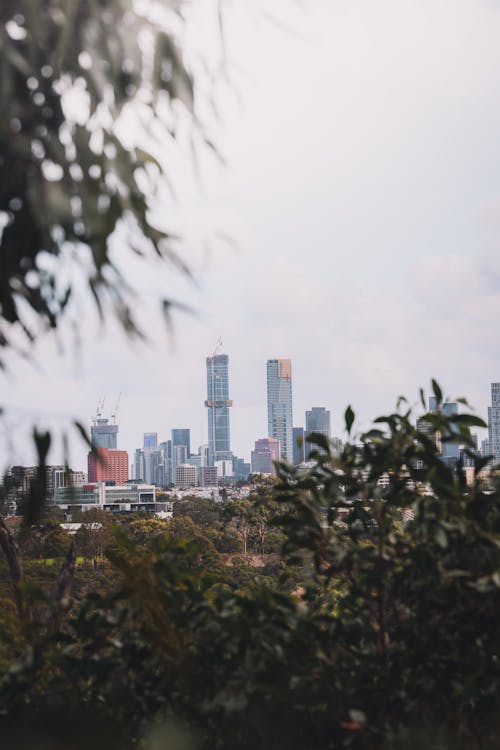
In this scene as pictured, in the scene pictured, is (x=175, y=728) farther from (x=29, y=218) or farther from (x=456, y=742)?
(x=29, y=218)

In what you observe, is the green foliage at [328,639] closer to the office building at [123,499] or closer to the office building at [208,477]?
the office building at [123,499]

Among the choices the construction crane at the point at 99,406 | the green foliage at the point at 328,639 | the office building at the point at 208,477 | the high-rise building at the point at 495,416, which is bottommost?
the green foliage at the point at 328,639

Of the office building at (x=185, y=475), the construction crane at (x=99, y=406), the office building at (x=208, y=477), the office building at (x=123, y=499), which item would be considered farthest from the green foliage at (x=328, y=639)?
the construction crane at (x=99, y=406)

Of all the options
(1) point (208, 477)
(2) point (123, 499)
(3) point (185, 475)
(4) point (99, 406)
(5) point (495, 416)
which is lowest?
(2) point (123, 499)

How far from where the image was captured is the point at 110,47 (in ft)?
6.83

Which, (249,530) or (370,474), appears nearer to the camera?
(370,474)

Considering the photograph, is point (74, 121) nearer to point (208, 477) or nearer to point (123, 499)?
point (123, 499)

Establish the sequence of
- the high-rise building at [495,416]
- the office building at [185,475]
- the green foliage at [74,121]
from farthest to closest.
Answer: the office building at [185,475], the high-rise building at [495,416], the green foliage at [74,121]

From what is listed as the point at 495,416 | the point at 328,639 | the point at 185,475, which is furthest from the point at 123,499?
the point at 328,639

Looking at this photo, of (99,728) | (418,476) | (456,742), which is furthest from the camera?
(418,476)

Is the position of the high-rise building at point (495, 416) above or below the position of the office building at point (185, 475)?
above

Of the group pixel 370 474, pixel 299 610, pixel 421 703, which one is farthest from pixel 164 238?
pixel 421 703

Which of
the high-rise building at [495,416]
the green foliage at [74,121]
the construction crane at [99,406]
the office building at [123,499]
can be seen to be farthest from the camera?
the construction crane at [99,406]

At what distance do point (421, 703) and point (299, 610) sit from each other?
0.37m
